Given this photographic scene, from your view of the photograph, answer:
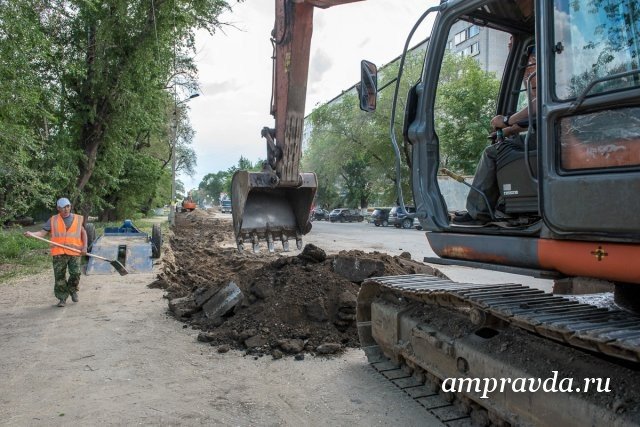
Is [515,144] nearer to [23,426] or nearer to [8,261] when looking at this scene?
[23,426]

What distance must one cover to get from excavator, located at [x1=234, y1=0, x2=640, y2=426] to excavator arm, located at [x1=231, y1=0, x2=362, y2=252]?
241 cm

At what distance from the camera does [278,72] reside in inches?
251

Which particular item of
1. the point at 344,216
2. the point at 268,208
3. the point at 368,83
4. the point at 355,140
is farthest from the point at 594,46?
the point at 344,216

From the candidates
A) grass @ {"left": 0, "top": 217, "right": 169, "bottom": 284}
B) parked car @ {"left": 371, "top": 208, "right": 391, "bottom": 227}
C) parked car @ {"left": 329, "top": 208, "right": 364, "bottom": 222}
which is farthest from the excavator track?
parked car @ {"left": 329, "top": 208, "right": 364, "bottom": 222}

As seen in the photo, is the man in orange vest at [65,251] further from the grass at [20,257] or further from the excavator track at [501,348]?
the excavator track at [501,348]

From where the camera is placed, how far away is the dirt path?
3826 millimetres

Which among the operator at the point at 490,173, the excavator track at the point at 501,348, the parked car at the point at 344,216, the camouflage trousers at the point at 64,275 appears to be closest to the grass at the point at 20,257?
the camouflage trousers at the point at 64,275

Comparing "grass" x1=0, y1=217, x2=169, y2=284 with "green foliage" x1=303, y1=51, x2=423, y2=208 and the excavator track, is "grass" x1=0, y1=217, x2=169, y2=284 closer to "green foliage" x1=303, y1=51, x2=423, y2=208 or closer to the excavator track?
the excavator track

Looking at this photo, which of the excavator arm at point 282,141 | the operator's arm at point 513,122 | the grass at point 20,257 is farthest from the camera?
the grass at point 20,257

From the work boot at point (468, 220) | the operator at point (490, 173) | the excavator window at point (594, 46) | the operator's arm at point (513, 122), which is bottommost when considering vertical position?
the work boot at point (468, 220)

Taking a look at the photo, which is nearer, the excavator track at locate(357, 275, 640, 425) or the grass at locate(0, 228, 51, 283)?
the excavator track at locate(357, 275, 640, 425)

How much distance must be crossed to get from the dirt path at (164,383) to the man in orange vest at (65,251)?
100 centimetres

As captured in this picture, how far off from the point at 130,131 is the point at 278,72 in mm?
13965

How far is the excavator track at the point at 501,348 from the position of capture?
2.41 meters
